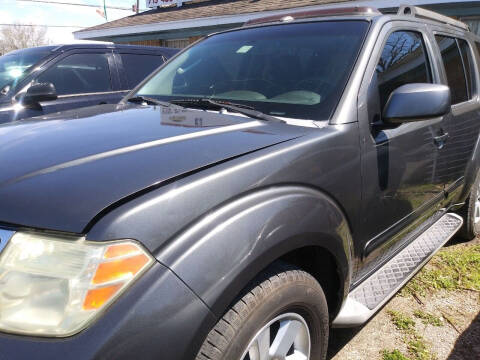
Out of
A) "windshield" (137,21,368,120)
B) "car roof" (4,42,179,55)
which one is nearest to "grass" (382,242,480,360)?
"windshield" (137,21,368,120)

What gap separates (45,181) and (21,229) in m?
0.18

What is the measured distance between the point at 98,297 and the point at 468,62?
3595 millimetres

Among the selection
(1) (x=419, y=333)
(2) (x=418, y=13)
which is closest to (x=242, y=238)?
(1) (x=419, y=333)

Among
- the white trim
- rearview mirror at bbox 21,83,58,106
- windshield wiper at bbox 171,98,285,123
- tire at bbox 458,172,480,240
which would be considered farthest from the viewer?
the white trim

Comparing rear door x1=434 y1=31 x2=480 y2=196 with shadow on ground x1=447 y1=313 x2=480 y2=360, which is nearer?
shadow on ground x1=447 y1=313 x2=480 y2=360

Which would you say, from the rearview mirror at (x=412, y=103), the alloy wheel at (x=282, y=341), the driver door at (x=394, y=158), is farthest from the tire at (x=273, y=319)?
the rearview mirror at (x=412, y=103)

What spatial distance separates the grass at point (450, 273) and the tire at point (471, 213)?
0.16m

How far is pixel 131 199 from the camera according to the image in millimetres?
1210

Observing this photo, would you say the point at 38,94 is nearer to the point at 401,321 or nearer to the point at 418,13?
the point at 418,13

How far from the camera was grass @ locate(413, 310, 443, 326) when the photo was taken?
8.68 ft

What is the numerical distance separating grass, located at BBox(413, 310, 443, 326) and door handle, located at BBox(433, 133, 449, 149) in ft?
3.71

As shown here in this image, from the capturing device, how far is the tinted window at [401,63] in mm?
2277

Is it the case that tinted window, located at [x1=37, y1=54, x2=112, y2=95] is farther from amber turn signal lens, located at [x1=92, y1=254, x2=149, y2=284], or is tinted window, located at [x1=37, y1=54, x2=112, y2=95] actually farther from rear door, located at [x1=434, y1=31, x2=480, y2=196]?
amber turn signal lens, located at [x1=92, y1=254, x2=149, y2=284]

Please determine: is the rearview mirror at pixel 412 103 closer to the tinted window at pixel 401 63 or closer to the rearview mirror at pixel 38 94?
the tinted window at pixel 401 63
